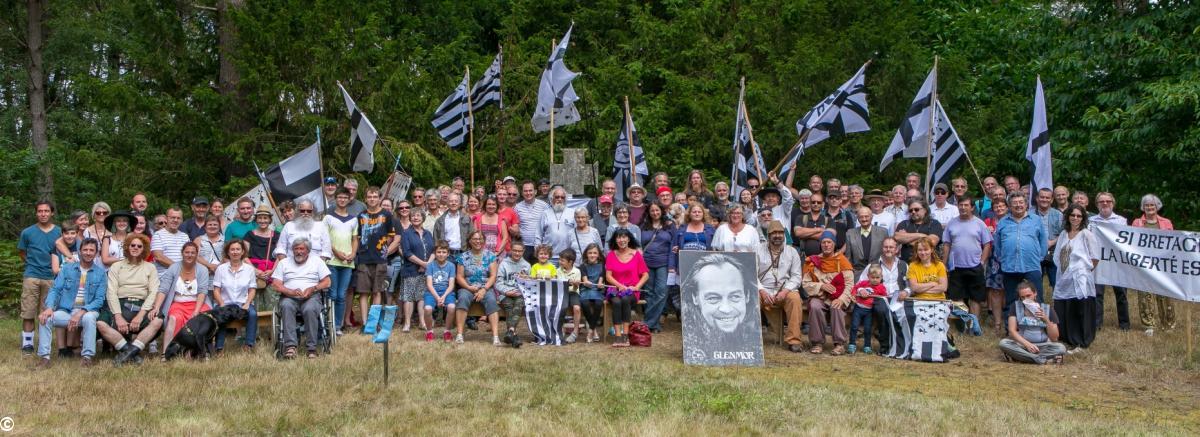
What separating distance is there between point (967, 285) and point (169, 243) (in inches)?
348

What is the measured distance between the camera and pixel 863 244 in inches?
456

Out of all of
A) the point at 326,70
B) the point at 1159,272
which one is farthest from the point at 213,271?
the point at 1159,272

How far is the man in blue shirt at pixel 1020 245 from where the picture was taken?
38.0 ft

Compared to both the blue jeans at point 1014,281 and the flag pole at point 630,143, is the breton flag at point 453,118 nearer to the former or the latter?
the flag pole at point 630,143

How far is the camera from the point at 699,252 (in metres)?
10.5

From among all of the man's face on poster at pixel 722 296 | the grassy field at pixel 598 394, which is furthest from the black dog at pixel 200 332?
the man's face on poster at pixel 722 296

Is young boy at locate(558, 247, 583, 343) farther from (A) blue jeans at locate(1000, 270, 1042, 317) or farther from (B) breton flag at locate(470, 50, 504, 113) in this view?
(B) breton flag at locate(470, 50, 504, 113)

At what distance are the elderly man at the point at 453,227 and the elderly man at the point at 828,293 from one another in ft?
13.1

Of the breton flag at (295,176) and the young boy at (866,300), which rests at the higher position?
the breton flag at (295,176)

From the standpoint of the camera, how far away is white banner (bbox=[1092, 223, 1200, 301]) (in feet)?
34.1

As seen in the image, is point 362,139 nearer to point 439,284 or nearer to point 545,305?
point 439,284

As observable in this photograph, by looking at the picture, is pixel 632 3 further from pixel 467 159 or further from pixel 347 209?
pixel 347 209

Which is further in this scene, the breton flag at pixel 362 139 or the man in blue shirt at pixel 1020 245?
the breton flag at pixel 362 139

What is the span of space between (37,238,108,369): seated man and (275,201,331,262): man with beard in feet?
5.76
